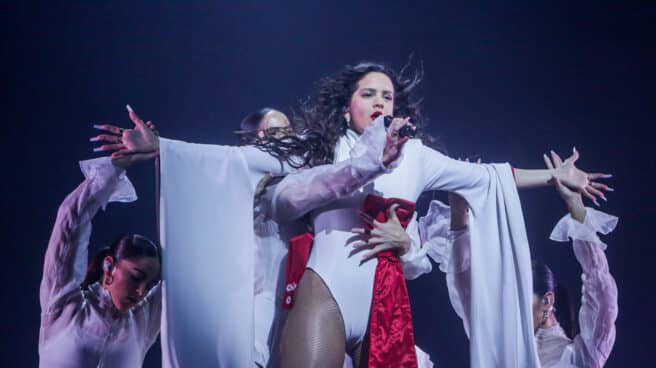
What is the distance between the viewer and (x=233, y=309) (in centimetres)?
227

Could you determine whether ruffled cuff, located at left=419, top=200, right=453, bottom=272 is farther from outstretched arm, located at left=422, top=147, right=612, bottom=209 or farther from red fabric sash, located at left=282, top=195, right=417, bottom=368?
red fabric sash, located at left=282, top=195, right=417, bottom=368

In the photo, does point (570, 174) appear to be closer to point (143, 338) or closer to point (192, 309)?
point (192, 309)

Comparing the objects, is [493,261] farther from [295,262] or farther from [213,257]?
[213,257]

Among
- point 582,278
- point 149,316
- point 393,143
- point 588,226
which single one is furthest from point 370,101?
point 149,316

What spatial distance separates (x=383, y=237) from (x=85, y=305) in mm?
1358

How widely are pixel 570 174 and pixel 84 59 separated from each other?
2.31 m

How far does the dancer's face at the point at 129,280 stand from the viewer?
2.97m

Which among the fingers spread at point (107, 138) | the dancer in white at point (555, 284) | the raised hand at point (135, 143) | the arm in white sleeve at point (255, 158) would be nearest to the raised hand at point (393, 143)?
the arm in white sleeve at point (255, 158)

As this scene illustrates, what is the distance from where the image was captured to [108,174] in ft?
7.85

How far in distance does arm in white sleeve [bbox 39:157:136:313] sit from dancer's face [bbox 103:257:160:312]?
230 mm

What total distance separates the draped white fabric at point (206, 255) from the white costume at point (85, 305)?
9.9 inches

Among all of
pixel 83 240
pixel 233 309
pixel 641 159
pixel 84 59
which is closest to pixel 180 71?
pixel 84 59

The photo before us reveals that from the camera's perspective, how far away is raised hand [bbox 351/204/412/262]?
7.57 feet

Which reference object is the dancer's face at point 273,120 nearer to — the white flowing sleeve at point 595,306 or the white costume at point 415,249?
the white costume at point 415,249
